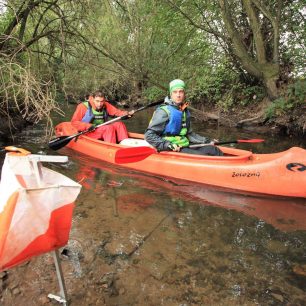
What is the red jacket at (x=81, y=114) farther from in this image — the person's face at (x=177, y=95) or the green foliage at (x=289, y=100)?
the green foliage at (x=289, y=100)

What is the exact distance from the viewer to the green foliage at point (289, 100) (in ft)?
23.8

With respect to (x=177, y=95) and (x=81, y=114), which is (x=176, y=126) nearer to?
(x=177, y=95)

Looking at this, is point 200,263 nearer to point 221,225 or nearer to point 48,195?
point 221,225

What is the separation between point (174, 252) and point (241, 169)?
6.55 feet

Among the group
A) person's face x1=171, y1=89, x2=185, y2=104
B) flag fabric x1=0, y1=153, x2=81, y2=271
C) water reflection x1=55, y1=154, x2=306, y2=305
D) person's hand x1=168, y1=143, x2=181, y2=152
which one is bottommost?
water reflection x1=55, y1=154, x2=306, y2=305

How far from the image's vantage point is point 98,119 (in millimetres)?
6809

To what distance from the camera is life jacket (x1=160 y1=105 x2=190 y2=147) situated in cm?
506

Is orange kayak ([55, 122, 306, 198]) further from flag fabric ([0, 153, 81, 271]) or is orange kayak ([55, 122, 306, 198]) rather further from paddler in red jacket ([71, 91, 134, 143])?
flag fabric ([0, 153, 81, 271])

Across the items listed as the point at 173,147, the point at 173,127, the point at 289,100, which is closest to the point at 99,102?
the point at 173,127

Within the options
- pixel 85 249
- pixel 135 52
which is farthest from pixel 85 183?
pixel 135 52

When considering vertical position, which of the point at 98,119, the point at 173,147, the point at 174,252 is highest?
the point at 98,119

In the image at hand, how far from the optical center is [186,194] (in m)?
4.60

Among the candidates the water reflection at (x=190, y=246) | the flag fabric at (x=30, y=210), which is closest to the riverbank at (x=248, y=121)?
the water reflection at (x=190, y=246)

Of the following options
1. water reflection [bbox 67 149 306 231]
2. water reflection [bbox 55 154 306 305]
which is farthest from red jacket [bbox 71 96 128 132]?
water reflection [bbox 55 154 306 305]
